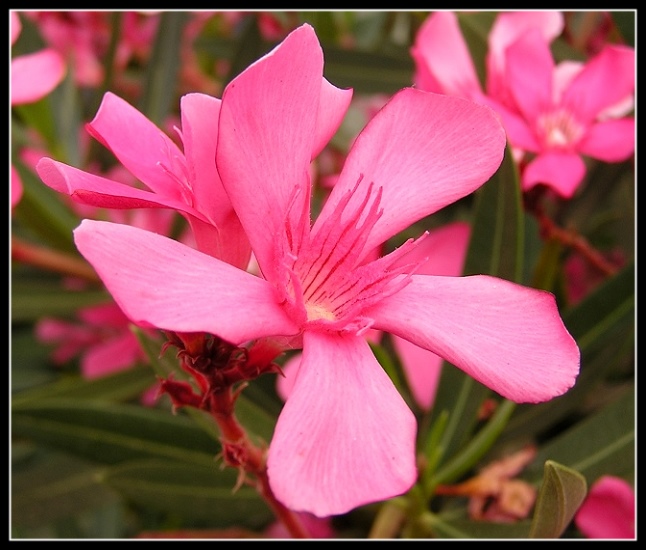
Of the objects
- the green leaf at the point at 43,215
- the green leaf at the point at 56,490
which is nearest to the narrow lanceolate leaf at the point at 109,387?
the green leaf at the point at 56,490

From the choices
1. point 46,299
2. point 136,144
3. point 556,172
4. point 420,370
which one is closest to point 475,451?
point 420,370

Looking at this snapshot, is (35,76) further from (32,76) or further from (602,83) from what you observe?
(602,83)

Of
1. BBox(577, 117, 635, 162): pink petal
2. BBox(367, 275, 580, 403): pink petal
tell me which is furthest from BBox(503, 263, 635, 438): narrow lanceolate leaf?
BBox(367, 275, 580, 403): pink petal

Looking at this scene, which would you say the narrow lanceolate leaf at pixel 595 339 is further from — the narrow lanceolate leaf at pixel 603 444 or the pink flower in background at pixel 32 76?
the pink flower in background at pixel 32 76

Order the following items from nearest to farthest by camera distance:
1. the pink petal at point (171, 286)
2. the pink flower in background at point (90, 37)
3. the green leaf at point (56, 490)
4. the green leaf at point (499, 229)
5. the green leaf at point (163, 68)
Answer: the pink petal at point (171, 286)
the green leaf at point (499, 229)
the green leaf at point (56, 490)
the green leaf at point (163, 68)
the pink flower in background at point (90, 37)

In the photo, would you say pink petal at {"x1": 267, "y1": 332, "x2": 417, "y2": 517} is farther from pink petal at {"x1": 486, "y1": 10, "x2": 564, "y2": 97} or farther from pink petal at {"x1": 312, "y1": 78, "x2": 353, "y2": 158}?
pink petal at {"x1": 486, "y1": 10, "x2": 564, "y2": 97}
